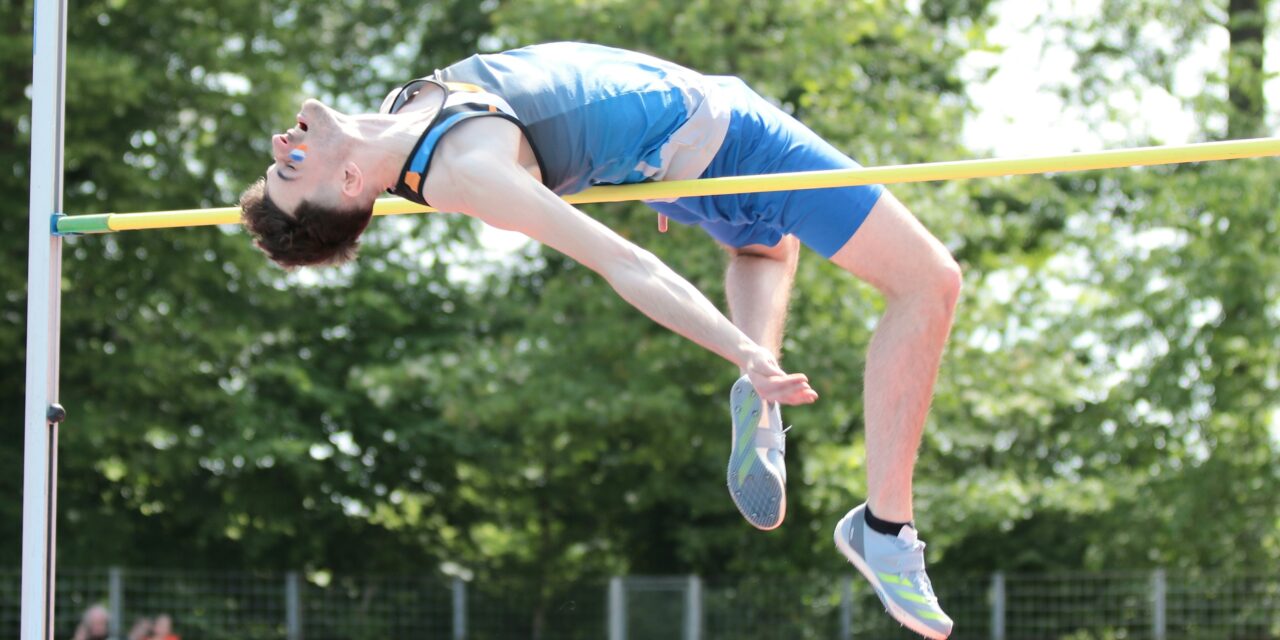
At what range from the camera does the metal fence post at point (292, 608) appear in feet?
40.6

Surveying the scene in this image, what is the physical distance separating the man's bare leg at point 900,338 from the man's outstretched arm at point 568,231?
71 centimetres

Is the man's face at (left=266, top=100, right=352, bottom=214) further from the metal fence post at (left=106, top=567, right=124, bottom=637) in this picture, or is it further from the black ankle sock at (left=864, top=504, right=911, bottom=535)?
the metal fence post at (left=106, top=567, right=124, bottom=637)

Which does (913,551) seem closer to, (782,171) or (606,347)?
(782,171)

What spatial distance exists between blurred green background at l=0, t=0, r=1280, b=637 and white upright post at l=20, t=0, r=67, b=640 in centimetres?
762

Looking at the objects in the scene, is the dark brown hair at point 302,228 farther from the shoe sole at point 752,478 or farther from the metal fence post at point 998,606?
the metal fence post at point 998,606

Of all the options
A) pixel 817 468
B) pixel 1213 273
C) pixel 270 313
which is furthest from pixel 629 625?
pixel 1213 273

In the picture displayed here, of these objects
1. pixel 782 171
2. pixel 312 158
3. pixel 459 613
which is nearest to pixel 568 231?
pixel 312 158

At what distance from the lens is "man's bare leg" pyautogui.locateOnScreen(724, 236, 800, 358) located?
3.88m

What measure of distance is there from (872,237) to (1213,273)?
931 cm

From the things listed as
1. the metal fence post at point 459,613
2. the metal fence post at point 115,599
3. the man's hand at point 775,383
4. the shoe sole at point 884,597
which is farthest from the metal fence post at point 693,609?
the man's hand at point 775,383

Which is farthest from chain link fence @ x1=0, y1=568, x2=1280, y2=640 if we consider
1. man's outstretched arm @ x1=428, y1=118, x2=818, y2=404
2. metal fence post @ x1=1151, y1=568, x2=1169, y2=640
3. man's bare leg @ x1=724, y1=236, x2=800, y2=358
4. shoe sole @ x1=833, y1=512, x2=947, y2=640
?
man's outstretched arm @ x1=428, y1=118, x2=818, y2=404

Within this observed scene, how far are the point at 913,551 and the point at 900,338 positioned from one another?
0.47 meters

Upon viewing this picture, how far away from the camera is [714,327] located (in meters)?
2.78

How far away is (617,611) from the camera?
1210cm
